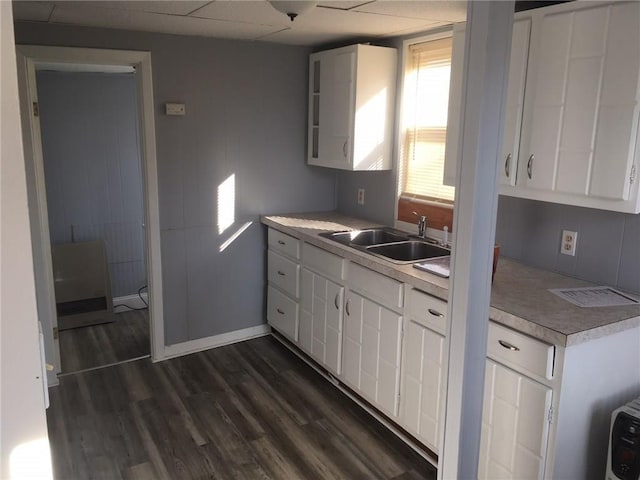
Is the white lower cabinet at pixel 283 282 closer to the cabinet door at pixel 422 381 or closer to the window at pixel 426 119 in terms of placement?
the window at pixel 426 119

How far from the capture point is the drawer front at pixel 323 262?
3.09 metres

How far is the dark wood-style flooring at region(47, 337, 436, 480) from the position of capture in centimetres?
260

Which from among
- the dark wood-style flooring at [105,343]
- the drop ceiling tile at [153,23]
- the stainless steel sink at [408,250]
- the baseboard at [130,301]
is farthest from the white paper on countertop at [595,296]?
the baseboard at [130,301]

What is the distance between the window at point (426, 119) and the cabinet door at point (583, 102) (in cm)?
90

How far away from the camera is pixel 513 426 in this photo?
2047mm

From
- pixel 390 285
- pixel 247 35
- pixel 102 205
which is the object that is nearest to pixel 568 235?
pixel 390 285

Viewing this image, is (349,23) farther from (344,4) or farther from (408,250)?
(408,250)

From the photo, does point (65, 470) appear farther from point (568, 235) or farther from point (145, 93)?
point (568, 235)

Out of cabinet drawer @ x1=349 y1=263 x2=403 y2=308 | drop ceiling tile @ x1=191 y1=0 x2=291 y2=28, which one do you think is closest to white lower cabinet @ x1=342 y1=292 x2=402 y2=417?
cabinet drawer @ x1=349 y1=263 x2=403 y2=308

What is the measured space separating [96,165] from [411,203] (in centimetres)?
283

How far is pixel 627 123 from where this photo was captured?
1.91 metres

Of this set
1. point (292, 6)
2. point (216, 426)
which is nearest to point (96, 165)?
point (216, 426)

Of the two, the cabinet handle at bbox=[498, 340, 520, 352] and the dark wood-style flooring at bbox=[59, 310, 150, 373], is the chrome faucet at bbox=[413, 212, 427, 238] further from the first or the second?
the dark wood-style flooring at bbox=[59, 310, 150, 373]

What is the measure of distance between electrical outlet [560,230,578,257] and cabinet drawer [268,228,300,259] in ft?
5.40
